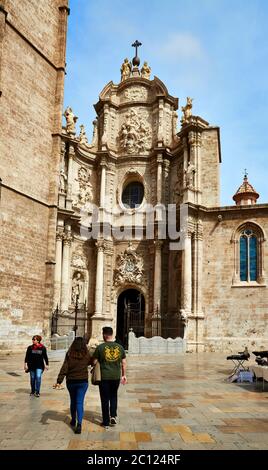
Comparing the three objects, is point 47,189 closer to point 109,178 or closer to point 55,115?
point 55,115

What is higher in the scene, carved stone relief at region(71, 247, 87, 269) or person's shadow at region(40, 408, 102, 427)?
carved stone relief at region(71, 247, 87, 269)

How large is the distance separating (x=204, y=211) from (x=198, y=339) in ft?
23.9

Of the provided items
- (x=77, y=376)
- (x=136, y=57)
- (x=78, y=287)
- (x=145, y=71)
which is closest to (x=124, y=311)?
(x=78, y=287)

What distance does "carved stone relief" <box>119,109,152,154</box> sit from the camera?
30.2 metres

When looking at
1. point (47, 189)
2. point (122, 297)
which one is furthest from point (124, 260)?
point (47, 189)

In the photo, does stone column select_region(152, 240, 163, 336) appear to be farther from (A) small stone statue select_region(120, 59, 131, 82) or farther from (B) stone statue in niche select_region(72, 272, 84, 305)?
(A) small stone statue select_region(120, 59, 131, 82)

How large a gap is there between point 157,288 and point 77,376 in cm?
2111

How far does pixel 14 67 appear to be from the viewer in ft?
63.8

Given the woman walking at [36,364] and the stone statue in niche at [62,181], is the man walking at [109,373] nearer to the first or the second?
the woman walking at [36,364]

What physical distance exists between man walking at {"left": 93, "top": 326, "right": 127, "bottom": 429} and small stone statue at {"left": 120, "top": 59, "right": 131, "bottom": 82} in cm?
2861

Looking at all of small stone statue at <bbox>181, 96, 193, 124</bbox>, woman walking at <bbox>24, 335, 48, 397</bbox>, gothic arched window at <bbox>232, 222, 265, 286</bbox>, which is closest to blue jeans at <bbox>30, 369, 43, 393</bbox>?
woman walking at <bbox>24, 335, 48, 397</bbox>

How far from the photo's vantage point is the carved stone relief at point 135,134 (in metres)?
30.2

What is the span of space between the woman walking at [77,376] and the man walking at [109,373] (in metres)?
0.20

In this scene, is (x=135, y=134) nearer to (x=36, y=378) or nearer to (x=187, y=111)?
(x=187, y=111)
